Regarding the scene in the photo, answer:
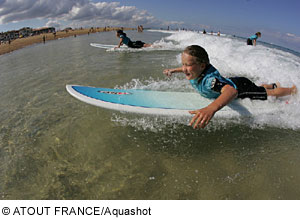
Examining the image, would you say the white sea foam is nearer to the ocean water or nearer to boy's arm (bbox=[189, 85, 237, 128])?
the ocean water

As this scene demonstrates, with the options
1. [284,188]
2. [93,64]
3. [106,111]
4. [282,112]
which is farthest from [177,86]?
[93,64]

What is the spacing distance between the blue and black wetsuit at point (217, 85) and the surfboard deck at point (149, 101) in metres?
0.27

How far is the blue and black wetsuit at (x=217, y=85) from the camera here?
9.25 ft

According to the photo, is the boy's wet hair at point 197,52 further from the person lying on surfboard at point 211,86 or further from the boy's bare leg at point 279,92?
the boy's bare leg at point 279,92

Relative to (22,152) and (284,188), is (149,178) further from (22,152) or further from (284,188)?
(22,152)

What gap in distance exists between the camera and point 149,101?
11.6ft

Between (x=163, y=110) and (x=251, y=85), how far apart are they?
189 centimetres

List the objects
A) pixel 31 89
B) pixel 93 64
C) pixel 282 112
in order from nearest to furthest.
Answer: pixel 282 112 < pixel 31 89 < pixel 93 64

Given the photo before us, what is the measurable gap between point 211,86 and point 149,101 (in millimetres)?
1238

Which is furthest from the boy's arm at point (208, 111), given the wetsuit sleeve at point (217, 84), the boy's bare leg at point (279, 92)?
the boy's bare leg at point (279, 92)

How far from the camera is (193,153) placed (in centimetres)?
265

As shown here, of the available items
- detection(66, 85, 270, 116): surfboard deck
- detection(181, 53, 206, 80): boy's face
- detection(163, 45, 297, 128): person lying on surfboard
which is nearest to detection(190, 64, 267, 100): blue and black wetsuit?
detection(163, 45, 297, 128): person lying on surfboard

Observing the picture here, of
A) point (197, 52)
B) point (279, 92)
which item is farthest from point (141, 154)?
point (279, 92)

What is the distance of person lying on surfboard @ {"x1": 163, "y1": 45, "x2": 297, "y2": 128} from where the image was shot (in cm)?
210
